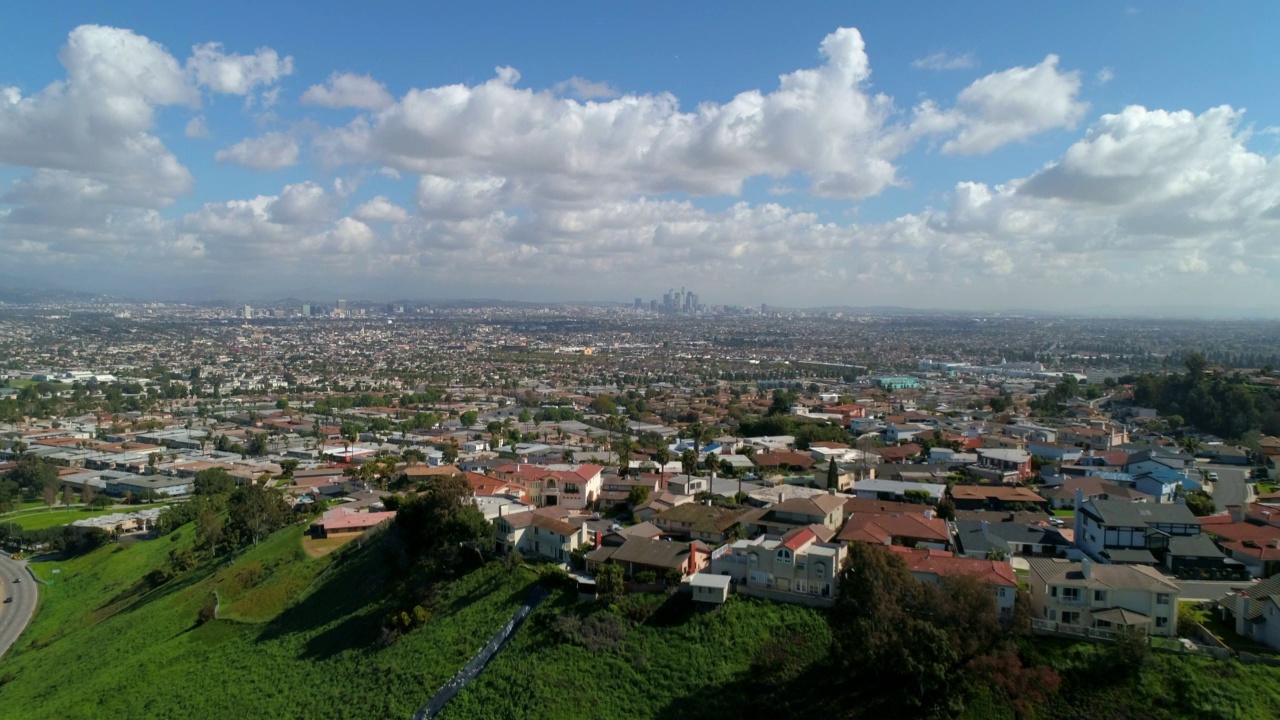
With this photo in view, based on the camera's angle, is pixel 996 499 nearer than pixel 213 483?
Yes

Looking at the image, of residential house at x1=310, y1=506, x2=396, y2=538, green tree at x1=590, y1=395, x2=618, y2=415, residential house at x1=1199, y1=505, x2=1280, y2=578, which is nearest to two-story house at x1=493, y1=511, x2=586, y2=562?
residential house at x1=310, y1=506, x2=396, y2=538

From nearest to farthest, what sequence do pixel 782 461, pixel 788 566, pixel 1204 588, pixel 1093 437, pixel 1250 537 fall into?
1. pixel 788 566
2. pixel 1204 588
3. pixel 1250 537
4. pixel 782 461
5. pixel 1093 437

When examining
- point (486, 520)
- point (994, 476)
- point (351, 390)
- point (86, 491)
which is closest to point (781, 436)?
point (994, 476)

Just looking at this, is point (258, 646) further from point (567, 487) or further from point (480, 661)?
point (567, 487)

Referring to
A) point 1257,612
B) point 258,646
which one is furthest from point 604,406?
point 1257,612

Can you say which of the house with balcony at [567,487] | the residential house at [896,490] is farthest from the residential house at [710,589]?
the residential house at [896,490]

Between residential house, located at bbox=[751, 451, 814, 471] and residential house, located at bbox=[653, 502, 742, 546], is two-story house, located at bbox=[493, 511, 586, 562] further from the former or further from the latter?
residential house, located at bbox=[751, 451, 814, 471]

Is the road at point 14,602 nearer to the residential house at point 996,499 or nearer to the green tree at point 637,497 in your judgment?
the green tree at point 637,497
